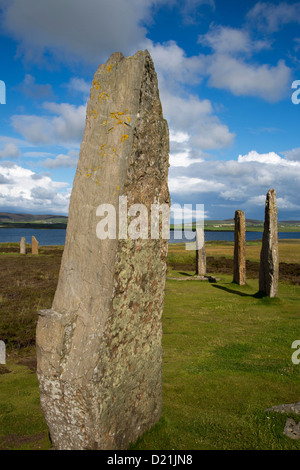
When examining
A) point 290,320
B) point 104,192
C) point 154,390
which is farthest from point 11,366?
point 290,320

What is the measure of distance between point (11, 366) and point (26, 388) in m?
1.72

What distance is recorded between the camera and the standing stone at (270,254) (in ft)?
47.3

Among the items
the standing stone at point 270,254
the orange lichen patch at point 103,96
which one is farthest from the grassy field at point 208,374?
the orange lichen patch at point 103,96

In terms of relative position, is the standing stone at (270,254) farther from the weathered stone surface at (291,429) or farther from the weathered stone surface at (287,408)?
the weathered stone surface at (291,429)

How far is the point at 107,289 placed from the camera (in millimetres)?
3945

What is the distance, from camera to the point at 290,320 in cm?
1137

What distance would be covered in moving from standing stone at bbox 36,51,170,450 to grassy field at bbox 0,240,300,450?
0.85 m

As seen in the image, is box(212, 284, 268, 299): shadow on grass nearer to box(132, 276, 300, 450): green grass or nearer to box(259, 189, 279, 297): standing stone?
box(259, 189, 279, 297): standing stone

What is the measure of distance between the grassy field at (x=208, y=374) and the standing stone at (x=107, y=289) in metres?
0.85

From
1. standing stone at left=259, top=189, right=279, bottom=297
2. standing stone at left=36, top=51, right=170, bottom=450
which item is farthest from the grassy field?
standing stone at left=36, top=51, right=170, bottom=450

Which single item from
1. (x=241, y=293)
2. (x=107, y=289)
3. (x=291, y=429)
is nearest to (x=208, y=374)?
(x=291, y=429)

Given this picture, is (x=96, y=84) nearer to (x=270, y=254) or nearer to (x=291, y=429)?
(x=291, y=429)

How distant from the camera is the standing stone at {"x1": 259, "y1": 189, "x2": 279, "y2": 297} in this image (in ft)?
47.3

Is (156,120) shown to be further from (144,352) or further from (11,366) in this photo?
(11,366)
